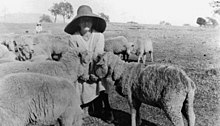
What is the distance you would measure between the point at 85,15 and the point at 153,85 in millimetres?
2200

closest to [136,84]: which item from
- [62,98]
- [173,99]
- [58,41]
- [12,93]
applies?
[173,99]

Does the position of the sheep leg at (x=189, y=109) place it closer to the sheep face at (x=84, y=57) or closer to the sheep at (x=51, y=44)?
the sheep face at (x=84, y=57)

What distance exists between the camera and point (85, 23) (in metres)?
5.93

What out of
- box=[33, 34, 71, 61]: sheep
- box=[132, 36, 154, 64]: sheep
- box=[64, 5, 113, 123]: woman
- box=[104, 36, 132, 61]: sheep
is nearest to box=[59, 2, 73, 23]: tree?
box=[104, 36, 132, 61]: sheep

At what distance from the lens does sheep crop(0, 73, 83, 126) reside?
3.44 metres

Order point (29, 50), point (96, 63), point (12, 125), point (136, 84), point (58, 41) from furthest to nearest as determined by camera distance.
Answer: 1. point (58, 41)
2. point (29, 50)
3. point (96, 63)
4. point (136, 84)
5. point (12, 125)

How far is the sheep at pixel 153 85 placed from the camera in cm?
416

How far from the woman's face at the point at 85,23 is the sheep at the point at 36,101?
6.70 ft

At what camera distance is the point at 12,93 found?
3506mm

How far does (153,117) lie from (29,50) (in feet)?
12.5

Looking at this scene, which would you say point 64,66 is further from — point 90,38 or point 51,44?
point 51,44

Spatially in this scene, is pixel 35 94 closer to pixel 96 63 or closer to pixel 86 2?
pixel 96 63

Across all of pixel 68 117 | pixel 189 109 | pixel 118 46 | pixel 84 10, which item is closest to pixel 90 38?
pixel 84 10

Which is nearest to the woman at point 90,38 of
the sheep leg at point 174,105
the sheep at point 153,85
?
the sheep at point 153,85
